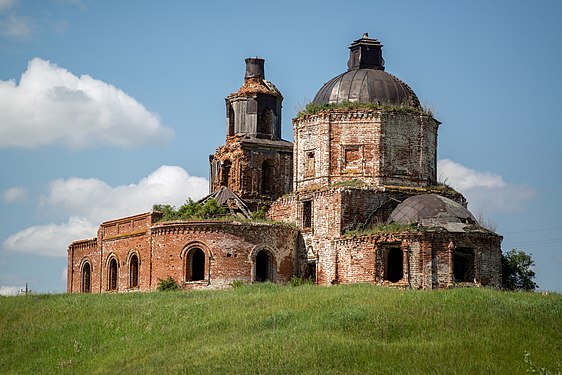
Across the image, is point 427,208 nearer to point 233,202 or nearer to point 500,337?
point 233,202

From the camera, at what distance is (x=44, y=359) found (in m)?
28.8

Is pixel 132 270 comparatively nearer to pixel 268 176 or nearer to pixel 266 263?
pixel 266 263

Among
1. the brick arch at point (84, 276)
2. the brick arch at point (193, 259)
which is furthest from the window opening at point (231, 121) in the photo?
the brick arch at point (84, 276)

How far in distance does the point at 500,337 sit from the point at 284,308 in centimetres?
714

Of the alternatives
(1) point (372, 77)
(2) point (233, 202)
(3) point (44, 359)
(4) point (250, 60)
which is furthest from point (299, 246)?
(3) point (44, 359)

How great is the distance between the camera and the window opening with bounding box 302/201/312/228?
4044 cm

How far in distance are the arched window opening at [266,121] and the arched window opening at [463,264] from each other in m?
12.4

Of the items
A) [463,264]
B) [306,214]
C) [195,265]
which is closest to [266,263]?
[306,214]

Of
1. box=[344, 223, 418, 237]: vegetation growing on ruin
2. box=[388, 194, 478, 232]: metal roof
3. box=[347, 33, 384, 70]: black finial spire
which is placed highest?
box=[347, 33, 384, 70]: black finial spire

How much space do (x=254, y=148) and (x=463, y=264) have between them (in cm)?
1206

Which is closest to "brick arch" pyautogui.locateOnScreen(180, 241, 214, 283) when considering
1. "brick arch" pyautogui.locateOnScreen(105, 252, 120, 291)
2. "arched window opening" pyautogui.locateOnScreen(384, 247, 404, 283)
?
"brick arch" pyautogui.locateOnScreen(105, 252, 120, 291)

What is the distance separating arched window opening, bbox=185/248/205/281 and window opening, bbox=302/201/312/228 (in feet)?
14.5

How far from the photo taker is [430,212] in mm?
37031

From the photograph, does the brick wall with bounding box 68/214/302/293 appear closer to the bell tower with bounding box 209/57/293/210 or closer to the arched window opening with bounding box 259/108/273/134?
the bell tower with bounding box 209/57/293/210
